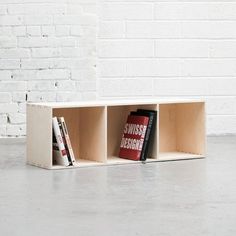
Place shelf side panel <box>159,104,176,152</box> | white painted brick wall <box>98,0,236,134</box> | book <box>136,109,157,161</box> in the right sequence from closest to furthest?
book <box>136,109,157,161</box> < shelf side panel <box>159,104,176,152</box> < white painted brick wall <box>98,0,236,134</box>

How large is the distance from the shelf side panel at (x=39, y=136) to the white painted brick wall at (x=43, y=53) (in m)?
1.43

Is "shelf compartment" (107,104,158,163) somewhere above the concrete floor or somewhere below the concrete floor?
above

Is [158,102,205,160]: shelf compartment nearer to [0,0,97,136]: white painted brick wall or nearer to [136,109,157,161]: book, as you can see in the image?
[136,109,157,161]: book

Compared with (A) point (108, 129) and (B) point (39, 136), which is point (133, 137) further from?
(B) point (39, 136)

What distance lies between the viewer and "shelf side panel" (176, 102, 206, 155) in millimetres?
5047

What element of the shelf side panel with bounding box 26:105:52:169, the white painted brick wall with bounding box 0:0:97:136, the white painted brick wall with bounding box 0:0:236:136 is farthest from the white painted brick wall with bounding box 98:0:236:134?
the shelf side panel with bounding box 26:105:52:169

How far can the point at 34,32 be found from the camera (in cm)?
609

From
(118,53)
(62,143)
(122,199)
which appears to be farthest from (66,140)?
(118,53)

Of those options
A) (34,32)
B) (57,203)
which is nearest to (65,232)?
(57,203)

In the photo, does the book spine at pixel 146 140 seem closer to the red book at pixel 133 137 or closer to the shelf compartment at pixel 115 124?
the red book at pixel 133 137

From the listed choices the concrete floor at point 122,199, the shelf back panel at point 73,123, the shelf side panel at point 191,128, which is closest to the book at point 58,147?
the concrete floor at point 122,199

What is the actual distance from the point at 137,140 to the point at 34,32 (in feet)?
5.62

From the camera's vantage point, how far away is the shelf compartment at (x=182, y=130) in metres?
5.06

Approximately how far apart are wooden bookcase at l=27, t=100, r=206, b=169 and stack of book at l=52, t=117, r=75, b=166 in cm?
6
